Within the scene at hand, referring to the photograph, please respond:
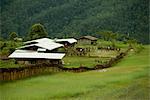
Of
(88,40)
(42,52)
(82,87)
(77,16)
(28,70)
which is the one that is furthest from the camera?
(77,16)

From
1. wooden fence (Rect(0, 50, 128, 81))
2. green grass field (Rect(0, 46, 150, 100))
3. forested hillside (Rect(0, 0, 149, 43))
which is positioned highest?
forested hillside (Rect(0, 0, 149, 43))

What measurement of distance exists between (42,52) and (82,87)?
25535mm

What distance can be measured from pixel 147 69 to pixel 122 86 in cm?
834

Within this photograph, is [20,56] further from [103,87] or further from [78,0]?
[78,0]

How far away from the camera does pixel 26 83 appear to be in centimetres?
2872

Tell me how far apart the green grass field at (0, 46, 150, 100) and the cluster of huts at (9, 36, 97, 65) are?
8.35 meters

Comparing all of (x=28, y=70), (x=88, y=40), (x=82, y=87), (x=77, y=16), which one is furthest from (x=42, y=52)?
(x=77, y=16)

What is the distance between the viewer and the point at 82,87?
88.2ft

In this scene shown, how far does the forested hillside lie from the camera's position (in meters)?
125

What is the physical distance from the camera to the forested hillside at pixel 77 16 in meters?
125

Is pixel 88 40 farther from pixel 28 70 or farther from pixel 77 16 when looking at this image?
pixel 77 16

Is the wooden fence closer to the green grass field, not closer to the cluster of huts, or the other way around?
the green grass field

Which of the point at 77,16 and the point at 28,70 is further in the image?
the point at 77,16

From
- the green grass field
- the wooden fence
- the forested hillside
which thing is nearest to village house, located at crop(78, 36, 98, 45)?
the forested hillside
